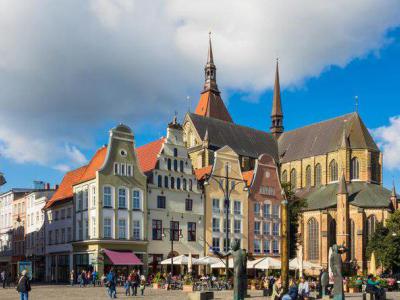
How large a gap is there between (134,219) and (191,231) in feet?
23.5

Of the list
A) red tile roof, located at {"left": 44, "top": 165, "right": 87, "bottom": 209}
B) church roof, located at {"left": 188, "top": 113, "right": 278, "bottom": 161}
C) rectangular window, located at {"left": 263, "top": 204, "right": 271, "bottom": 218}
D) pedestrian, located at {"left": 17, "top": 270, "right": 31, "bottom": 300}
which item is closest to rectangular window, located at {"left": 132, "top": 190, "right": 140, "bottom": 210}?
red tile roof, located at {"left": 44, "top": 165, "right": 87, "bottom": 209}

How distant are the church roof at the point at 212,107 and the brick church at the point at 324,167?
1040cm

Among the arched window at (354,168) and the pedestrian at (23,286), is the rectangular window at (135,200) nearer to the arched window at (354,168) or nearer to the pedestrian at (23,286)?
the pedestrian at (23,286)

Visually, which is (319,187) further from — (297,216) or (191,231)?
(191,231)

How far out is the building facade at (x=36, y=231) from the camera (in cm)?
6109

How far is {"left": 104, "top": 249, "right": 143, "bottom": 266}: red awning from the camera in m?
49.3

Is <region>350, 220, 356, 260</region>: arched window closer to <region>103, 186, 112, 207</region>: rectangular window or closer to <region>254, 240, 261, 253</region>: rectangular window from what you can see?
<region>254, 240, 261, 253</region>: rectangular window

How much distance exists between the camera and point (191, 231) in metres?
57.5

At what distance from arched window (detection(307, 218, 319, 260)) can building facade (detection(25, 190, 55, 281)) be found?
33425 mm

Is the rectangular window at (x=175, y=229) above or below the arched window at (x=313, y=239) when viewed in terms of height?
above

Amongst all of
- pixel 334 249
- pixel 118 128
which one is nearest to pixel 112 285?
pixel 334 249

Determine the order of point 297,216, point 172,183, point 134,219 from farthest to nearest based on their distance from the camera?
point 297,216 → point 172,183 → point 134,219

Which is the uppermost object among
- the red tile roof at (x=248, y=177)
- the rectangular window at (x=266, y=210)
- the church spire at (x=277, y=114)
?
the church spire at (x=277, y=114)

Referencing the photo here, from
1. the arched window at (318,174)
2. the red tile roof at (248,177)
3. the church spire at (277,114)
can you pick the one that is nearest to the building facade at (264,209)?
the red tile roof at (248,177)
